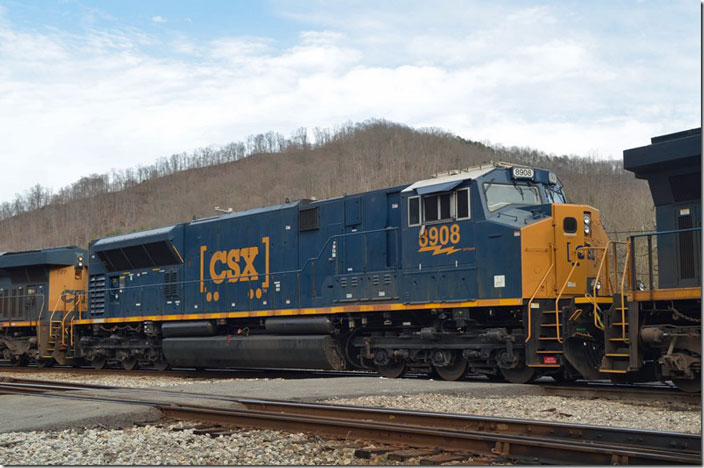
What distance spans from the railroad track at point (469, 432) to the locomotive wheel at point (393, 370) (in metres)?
5.23

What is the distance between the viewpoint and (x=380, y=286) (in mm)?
15500

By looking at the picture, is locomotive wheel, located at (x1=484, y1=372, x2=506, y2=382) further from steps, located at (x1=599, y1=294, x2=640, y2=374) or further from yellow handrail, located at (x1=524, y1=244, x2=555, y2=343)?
steps, located at (x1=599, y1=294, x2=640, y2=374)

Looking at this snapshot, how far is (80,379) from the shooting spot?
62.0 feet

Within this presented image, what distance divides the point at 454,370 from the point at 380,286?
A: 2.21 m

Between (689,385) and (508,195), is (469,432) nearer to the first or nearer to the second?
(689,385)

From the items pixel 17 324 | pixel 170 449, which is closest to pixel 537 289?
pixel 170 449

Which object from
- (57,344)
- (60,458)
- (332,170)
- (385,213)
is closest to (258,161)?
(332,170)

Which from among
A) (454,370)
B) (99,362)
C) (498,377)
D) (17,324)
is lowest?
(99,362)

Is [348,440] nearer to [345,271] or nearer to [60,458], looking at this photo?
[60,458]

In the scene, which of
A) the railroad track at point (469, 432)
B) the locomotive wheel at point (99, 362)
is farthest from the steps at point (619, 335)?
the locomotive wheel at point (99, 362)

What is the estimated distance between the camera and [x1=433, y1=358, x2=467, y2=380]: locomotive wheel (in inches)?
566

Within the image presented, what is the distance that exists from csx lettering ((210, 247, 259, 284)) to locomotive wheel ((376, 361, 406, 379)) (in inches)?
172

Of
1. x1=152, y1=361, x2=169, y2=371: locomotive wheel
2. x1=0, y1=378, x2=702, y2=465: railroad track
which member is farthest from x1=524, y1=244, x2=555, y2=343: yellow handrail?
x1=152, y1=361, x2=169, y2=371: locomotive wheel

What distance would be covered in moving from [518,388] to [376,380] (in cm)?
265
